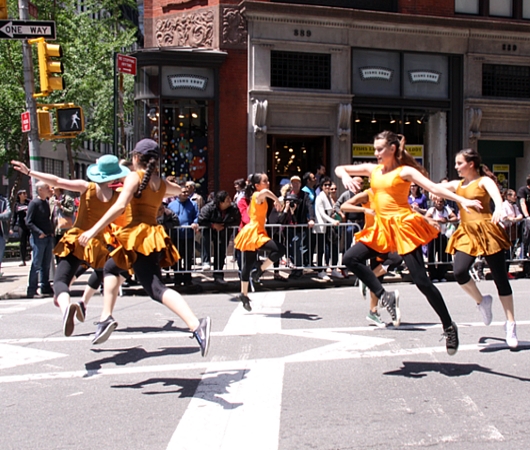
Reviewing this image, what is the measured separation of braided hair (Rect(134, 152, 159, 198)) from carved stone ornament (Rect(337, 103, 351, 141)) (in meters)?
13.9

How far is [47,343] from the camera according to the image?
744 cm

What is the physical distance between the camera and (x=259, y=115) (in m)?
18.6

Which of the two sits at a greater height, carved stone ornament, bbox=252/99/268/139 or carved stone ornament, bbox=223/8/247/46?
carved stone ornament, bbox=223/8/247/46

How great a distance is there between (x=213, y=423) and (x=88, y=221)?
2925 mm

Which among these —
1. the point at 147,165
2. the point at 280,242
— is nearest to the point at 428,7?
the point at 280,242

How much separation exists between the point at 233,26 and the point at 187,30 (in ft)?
4.64

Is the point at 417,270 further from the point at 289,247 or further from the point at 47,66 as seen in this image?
the point at 47,66

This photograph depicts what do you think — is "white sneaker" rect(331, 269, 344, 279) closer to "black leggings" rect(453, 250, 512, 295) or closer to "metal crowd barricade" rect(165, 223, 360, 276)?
"metal crowd barricade" rect(165, 223, 360, 276)

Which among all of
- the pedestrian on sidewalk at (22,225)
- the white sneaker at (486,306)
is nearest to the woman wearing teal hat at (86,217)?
the white sneaker at (486,306)

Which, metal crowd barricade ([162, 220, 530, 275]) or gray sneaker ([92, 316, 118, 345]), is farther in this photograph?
metal crowd barricade ([162, 220, 530, 275])

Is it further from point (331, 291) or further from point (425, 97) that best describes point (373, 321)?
point (425, 97)

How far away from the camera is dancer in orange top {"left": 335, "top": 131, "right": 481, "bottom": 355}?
19.6ft

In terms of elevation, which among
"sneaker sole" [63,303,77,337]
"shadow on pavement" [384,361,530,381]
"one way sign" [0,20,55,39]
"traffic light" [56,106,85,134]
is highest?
"one way sign" [0,20,55,39]

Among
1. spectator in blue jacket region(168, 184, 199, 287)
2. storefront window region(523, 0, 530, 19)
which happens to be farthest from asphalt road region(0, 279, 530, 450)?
storefront window region(523, 0, 530, 19)
